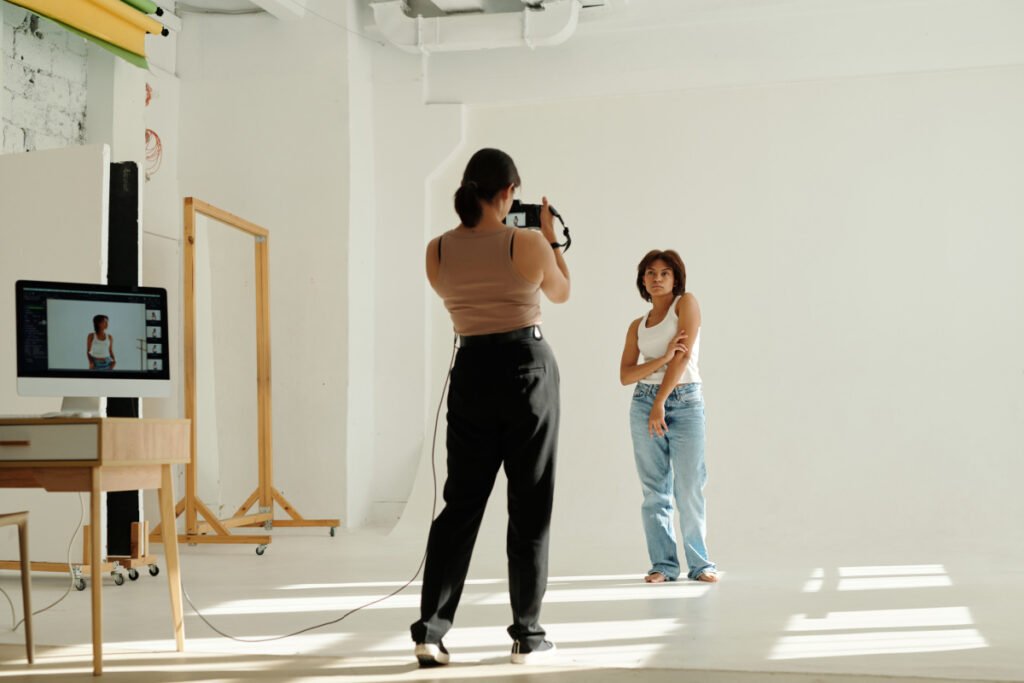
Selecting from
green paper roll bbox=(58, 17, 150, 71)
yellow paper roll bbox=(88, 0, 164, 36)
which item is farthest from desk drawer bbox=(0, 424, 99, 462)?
yellow paper roll bbox=(88, 0, 164, 36)

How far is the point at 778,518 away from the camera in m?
5.73

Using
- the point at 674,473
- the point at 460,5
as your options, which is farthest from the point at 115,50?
the point at 674,473

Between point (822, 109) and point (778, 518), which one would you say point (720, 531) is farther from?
point (822, 109)

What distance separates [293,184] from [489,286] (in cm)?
387

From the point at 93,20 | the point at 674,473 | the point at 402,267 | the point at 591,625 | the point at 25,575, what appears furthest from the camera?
the point at 402,267

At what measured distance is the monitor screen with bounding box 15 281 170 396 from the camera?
3008 millimetres

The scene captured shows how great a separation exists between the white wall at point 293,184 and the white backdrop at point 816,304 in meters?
0.76

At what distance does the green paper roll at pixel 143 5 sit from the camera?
5230mm

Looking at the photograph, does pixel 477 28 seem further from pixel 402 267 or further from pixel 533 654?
pixel 533 654

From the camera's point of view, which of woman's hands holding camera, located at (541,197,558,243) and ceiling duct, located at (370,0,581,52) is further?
ceiling duct, located at (370,0,581,52)

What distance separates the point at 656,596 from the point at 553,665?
3.97ft

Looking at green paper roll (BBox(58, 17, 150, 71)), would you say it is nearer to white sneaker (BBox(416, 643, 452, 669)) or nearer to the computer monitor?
the computer monitor

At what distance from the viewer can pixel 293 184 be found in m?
6.29

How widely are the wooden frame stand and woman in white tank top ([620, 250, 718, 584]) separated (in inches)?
78.0
